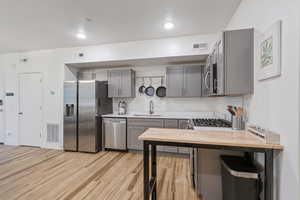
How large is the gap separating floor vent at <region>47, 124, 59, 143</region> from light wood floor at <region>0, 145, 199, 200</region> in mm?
412

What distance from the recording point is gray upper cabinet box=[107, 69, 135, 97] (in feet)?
12.7

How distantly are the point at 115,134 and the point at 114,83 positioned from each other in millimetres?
1380

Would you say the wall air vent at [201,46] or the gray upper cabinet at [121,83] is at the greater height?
the wall air vent at [201,46]

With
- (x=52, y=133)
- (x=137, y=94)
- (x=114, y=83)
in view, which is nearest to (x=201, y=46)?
(x=137, y=94)

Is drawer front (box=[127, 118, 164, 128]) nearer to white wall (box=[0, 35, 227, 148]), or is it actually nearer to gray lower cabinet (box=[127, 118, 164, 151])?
gray lower cabinet (box=[127, 118, 164, 151])

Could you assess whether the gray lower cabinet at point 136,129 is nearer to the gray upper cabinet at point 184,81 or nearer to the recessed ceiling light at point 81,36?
the gray upper cabinet at point 184,81

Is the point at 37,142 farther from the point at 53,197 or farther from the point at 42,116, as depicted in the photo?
the point at 53,197

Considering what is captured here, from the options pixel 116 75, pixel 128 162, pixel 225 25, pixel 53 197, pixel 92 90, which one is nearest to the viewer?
pixel 53 197

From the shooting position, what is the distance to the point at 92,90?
11.6 ft

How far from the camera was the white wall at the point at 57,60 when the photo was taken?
3211 mm

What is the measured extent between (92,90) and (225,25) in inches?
127

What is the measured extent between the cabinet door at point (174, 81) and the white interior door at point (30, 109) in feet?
11.9

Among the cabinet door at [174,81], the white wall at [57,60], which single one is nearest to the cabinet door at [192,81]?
the cabinet door at [174,81]

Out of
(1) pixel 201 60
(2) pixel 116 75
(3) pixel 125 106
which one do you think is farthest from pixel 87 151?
(1) pixel 201 60
